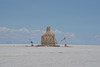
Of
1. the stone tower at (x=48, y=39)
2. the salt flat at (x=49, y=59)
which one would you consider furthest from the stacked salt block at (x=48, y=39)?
the salt flat at (x=49, y=59)

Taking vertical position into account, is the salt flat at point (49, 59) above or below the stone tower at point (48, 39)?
below

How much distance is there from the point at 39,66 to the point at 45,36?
3511 centimetres

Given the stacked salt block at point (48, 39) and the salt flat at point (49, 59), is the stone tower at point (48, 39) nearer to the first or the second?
the stacked salt block at point (48, 39)

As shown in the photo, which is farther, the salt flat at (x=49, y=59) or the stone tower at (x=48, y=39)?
the stone tower at (x=48, y=39)

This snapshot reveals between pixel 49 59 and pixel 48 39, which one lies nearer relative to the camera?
pixel 49 59

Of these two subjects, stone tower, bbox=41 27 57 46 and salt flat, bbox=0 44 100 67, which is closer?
salt flat, bbox=0 44 100 67

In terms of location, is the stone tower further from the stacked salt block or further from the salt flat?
the salt flat

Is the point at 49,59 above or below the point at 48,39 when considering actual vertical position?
below

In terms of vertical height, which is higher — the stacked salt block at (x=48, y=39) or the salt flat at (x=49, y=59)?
the stacked salt block at (x=48, y=39)

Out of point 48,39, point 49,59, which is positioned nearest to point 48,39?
point 48,39

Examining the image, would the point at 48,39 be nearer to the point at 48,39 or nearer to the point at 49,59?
the point at 48,39

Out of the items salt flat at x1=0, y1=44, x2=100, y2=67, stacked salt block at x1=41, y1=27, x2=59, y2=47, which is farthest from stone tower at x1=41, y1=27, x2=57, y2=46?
salt flat at x1=0, y1=44, x2=100, y2=67

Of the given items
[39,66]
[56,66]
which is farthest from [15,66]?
[56,66]

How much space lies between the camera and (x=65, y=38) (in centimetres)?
4797
